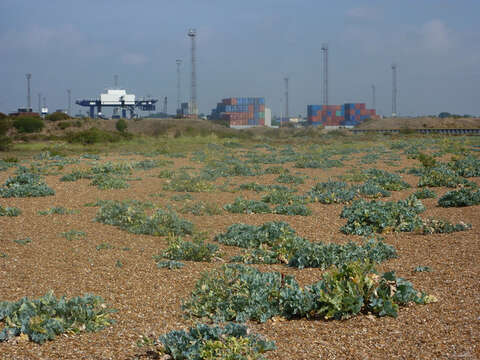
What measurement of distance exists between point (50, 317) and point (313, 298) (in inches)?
114

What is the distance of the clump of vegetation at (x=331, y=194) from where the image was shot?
14.7 meters

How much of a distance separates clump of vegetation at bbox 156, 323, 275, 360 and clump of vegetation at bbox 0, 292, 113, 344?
1178 millimetres

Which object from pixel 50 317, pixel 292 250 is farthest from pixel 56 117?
pixel 50 317

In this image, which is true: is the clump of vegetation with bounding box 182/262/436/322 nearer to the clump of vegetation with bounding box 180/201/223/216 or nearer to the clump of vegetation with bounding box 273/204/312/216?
the clump of vegetation with bounding box 273/204/312/216

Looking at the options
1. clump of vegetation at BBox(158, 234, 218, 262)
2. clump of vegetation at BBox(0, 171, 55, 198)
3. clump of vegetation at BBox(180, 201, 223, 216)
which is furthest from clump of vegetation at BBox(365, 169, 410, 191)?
clump of vegetation at BBox(0, 171, 55, 198)

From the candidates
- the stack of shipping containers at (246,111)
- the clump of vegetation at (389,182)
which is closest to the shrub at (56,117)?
the clump of vegetation at (389,182)

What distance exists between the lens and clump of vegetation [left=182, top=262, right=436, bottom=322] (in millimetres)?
5926

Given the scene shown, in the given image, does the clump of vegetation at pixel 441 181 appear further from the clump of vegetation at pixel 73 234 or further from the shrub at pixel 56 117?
the shrub at pixel 56 117

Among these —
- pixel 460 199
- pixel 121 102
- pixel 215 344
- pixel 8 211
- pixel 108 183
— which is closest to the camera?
pixel 215 344

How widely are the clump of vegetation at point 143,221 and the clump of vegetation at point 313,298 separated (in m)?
4.50

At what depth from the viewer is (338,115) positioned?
154750mm

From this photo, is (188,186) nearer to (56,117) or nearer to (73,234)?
(73,234)

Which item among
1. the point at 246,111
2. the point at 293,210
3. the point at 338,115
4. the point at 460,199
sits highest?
the point at 246,111

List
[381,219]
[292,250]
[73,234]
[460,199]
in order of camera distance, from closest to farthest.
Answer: [292,250], [73,234], [381,219], [460,199]
